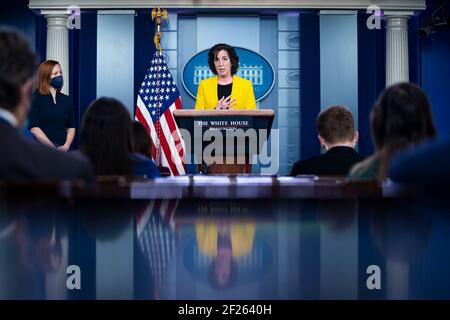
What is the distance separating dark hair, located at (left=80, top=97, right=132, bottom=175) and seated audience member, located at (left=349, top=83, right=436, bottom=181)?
0.38 meters

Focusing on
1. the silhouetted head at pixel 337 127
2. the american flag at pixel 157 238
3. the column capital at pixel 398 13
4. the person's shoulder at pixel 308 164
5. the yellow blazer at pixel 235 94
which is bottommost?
the american flag at pixel 157 238

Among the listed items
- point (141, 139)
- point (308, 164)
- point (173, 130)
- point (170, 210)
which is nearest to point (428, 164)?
point (170, 210)

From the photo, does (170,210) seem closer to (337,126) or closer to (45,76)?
(337,126)

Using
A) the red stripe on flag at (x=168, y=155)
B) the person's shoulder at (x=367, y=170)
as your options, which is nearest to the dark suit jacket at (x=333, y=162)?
the person's shoulder at (x=367, y=170)

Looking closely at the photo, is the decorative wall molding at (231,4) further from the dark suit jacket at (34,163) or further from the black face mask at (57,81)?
the dark suit jacket at (34,163)

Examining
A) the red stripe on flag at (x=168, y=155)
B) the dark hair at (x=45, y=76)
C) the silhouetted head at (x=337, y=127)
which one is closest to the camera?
the silhouetted head at (x=337, y=127)

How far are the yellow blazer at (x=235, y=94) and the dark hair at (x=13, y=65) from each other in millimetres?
3473

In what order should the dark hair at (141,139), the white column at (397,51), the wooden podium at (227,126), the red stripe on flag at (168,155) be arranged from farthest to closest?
1. the white column at (397,51)
2. the red stripe on flag at (168,155)
3. the wooden podium at (227,126)
4. the dark hair at (141,139)

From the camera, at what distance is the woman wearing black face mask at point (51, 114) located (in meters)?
3.97

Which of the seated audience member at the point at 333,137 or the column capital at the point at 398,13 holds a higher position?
the column capital at the point at 398,13

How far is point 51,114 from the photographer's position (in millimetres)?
4105
